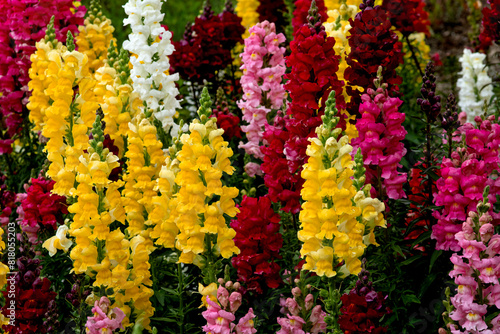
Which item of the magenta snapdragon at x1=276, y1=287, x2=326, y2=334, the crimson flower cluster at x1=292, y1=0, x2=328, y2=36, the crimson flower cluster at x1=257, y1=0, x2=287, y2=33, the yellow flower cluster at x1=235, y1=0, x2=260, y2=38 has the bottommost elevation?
Answer: the magenta snapdragon at x1=276, y1=287, x2=326, y2=334

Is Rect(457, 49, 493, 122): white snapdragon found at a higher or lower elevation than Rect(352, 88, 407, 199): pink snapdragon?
higher

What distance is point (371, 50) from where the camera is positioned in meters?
4.80

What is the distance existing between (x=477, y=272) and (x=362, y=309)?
0.76m

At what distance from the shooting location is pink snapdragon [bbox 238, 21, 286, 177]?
5.96 meters

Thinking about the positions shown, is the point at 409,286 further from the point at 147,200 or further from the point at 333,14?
the point at 333,14

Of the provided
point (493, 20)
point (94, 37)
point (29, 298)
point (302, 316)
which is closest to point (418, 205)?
point (302, 316)

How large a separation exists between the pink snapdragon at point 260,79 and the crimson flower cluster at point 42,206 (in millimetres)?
1692

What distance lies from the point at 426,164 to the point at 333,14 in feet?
6.11

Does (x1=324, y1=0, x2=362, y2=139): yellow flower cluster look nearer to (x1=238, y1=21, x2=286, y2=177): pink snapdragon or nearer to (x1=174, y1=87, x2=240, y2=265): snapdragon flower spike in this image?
(x1=238, y1=21, x2=286, y2=177): pink snapdragon

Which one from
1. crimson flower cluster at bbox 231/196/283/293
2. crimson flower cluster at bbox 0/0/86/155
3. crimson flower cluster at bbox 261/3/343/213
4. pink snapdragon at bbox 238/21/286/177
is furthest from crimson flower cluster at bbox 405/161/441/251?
crimson flower cluster at bbox 0/0/86/155

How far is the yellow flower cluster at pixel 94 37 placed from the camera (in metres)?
6.96

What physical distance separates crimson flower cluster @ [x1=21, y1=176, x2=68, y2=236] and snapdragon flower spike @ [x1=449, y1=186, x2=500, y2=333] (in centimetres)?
301

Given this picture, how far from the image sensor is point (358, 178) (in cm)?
433

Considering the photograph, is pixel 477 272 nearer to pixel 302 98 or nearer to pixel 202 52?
pixel 302 98
